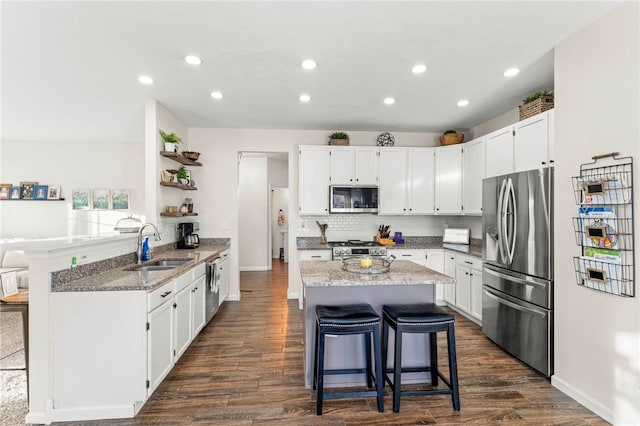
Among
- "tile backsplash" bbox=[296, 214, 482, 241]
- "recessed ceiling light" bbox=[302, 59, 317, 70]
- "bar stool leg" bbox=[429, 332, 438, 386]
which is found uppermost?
"recessed ceiling light" bbox=[302, 59, 317, 70]

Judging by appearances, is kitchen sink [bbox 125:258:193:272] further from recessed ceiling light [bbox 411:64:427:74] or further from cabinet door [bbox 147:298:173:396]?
recessed ceiling light [bbox 411:64:427:74]

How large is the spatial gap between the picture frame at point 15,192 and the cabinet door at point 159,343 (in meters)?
5.42

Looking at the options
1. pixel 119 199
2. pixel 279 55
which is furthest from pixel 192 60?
pixel 119 199

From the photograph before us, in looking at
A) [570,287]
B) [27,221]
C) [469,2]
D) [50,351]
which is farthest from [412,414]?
[27,221]

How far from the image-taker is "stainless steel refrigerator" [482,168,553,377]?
2.49 meters

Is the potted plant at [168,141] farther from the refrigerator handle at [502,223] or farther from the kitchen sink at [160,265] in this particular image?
the refrigerator handle at [502,223]

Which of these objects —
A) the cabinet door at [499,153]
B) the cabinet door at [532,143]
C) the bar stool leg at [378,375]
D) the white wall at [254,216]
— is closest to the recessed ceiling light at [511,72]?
the cabinet door at [532,143]

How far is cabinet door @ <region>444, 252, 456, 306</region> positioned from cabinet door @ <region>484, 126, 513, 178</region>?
126cm

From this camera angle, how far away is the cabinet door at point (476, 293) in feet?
11.7

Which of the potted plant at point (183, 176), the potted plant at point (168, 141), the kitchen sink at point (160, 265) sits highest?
the potted plant at point (168, 141)

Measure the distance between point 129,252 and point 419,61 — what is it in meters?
3.42

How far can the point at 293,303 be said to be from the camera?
4648 mm

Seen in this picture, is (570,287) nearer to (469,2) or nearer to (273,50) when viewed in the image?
(469,2)

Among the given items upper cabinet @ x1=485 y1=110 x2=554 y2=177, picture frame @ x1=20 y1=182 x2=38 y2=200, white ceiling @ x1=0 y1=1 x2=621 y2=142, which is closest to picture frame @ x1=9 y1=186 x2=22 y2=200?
picture frame @ x1=20 y1=182 x2=38 y2=200
